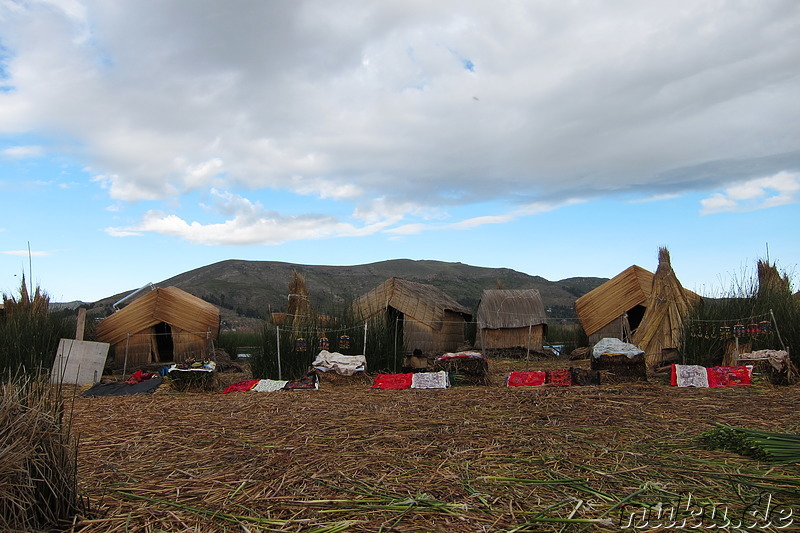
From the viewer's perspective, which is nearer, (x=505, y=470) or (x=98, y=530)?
(x=98, y=530)

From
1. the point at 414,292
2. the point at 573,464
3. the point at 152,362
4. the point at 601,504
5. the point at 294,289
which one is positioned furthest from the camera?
the point at 414,292

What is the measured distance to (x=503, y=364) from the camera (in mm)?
13906

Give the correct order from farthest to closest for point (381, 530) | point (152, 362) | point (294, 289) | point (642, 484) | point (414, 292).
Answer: point (414, 292), point (294, 289), point (152, 362), point (642, 484), point (381, 530)

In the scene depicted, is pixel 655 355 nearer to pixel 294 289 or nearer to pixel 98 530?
pixel 294 289

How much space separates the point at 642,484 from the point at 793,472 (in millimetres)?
1006

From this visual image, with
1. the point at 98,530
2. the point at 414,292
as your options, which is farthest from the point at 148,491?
the point at 414,292

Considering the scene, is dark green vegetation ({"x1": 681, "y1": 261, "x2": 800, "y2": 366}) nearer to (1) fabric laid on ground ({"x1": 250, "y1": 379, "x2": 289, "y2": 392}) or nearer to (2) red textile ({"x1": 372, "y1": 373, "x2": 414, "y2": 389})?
(2) red textile ({"x1": 372, "y1": 373, "x2": 414, "y2": 389})

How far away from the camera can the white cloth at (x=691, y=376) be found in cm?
879

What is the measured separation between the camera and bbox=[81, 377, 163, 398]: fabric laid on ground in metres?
9.48

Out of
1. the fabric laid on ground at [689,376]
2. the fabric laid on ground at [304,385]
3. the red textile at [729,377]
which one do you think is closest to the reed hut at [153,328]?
the fabric laid on ground at [304,385]

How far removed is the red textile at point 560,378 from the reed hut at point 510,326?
6.65 meters

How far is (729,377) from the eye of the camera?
8836 millimetres

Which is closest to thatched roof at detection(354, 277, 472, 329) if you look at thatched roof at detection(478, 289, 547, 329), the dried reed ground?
thatched roof at detection(478, 289, 547, 329)

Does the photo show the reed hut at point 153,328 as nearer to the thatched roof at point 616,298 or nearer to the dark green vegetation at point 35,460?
the thatched roof at point 616,298
